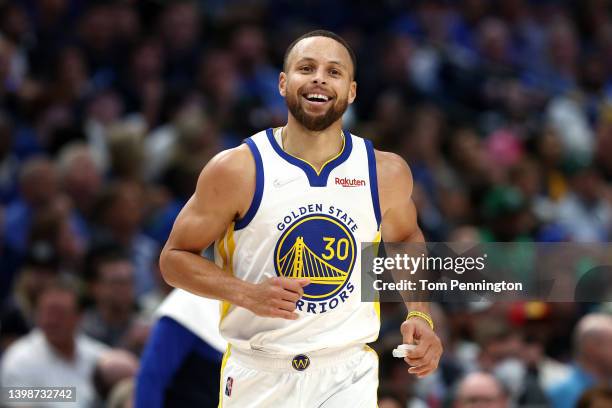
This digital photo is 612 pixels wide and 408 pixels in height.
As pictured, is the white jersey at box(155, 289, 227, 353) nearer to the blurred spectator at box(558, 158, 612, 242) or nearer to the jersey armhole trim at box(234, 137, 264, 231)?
the jersey armhole trim at box(234, 137, 264, 231)

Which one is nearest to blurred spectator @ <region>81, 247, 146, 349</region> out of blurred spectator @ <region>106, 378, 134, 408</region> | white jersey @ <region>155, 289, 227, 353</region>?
blurred spectator @ <region>106, 378, 134, 408</region>

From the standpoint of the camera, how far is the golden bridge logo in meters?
4.41

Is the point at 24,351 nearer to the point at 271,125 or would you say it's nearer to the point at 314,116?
the point at 314,116

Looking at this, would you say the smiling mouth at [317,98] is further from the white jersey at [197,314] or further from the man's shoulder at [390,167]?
the white jersey at [197,314]

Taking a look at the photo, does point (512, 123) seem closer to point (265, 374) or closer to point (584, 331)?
point (584, 331)

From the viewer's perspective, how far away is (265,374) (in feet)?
14.9

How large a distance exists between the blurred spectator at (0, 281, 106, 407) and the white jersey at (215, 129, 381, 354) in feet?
8.09

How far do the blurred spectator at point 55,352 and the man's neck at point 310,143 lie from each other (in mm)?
2680

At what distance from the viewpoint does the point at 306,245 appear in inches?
174

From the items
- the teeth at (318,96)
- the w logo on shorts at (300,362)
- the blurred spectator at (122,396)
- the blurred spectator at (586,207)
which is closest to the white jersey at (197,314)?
the blurred spectator at (122,396)

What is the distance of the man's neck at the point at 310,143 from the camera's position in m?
4.62

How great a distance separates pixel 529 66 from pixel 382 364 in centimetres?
712

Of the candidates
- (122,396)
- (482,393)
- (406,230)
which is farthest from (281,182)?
(482,393)

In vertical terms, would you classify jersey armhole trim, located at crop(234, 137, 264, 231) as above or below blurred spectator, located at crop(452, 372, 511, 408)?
above
